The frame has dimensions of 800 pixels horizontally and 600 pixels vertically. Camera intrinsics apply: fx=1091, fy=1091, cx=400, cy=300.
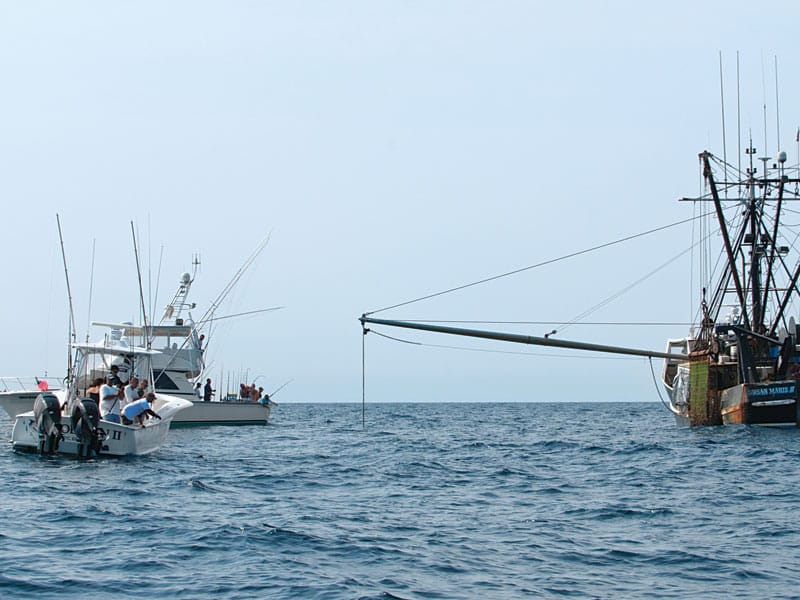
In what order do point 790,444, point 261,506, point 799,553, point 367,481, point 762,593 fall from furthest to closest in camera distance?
point 790,444 → point 367,481 → point 261,506 → point 799,553 → point 762,593

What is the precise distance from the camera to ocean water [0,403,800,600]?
12570 millimetres

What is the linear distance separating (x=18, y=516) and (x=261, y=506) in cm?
399

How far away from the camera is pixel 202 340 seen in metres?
52.3

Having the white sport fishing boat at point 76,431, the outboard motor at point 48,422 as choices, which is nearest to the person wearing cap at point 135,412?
the white sport fishing boat at point 76,431

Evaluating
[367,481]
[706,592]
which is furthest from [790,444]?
[706,592]

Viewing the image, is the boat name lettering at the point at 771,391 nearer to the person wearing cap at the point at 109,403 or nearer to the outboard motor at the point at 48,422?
the person wearing cap at the point at 109,403

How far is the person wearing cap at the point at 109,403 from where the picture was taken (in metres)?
27.1

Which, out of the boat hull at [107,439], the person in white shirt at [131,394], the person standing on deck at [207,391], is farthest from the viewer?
the person standing on deck at [207,391]

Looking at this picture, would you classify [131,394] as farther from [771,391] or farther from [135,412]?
[771,391]

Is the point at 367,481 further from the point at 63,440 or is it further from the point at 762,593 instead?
the point at 762,593

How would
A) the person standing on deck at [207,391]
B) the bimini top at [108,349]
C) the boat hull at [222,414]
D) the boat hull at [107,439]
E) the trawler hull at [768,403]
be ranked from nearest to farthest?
the boat hull at [107,439], the bimini top at [108,349], the trawler hull at [768,403], the boat hull at [222,414], the person standing on deck at [207,391]

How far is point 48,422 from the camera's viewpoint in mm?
26047

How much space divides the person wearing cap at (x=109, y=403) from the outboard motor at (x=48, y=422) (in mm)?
1268

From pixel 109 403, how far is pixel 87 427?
140 cm
